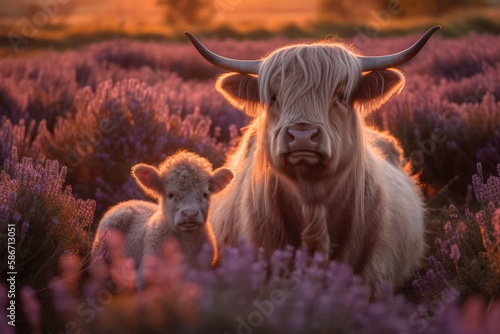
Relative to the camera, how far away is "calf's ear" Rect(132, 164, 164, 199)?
190 inches

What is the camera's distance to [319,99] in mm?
4477

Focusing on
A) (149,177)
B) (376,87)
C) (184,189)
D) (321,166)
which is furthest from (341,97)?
(149,177)

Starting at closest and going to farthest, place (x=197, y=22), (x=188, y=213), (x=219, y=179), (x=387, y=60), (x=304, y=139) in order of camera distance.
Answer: (x=304, y=139) → (x=188, y=213) → (x=387, y=60) → (x=219, y=179) → (x=197, y=22)

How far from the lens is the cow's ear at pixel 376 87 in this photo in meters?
4.71

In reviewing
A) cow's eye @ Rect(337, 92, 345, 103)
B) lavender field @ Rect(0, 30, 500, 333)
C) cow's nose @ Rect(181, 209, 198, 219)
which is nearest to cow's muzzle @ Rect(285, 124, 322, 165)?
cow's eye @ Rect(337, 92, 345, 103)

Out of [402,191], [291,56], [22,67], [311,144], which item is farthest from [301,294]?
[22,67]

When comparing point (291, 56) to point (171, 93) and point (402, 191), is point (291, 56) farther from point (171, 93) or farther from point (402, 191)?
point (171, 93)

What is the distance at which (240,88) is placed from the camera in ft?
16.2

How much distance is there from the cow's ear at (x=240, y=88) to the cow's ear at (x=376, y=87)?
2.33ft

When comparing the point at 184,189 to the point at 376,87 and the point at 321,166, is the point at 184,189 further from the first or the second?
the point at 376,87

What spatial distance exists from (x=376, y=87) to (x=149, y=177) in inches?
66.0

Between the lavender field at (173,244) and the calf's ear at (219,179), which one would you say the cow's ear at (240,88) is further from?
the lavender field at (173,244)

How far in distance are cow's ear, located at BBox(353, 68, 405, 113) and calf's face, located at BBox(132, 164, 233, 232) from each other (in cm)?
105

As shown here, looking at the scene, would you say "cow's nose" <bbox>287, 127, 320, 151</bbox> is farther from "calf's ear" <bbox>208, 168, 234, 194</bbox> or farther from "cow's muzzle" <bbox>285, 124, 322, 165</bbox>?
"calf's ear" <bbox>208, 168, 234, 194</bbox>
